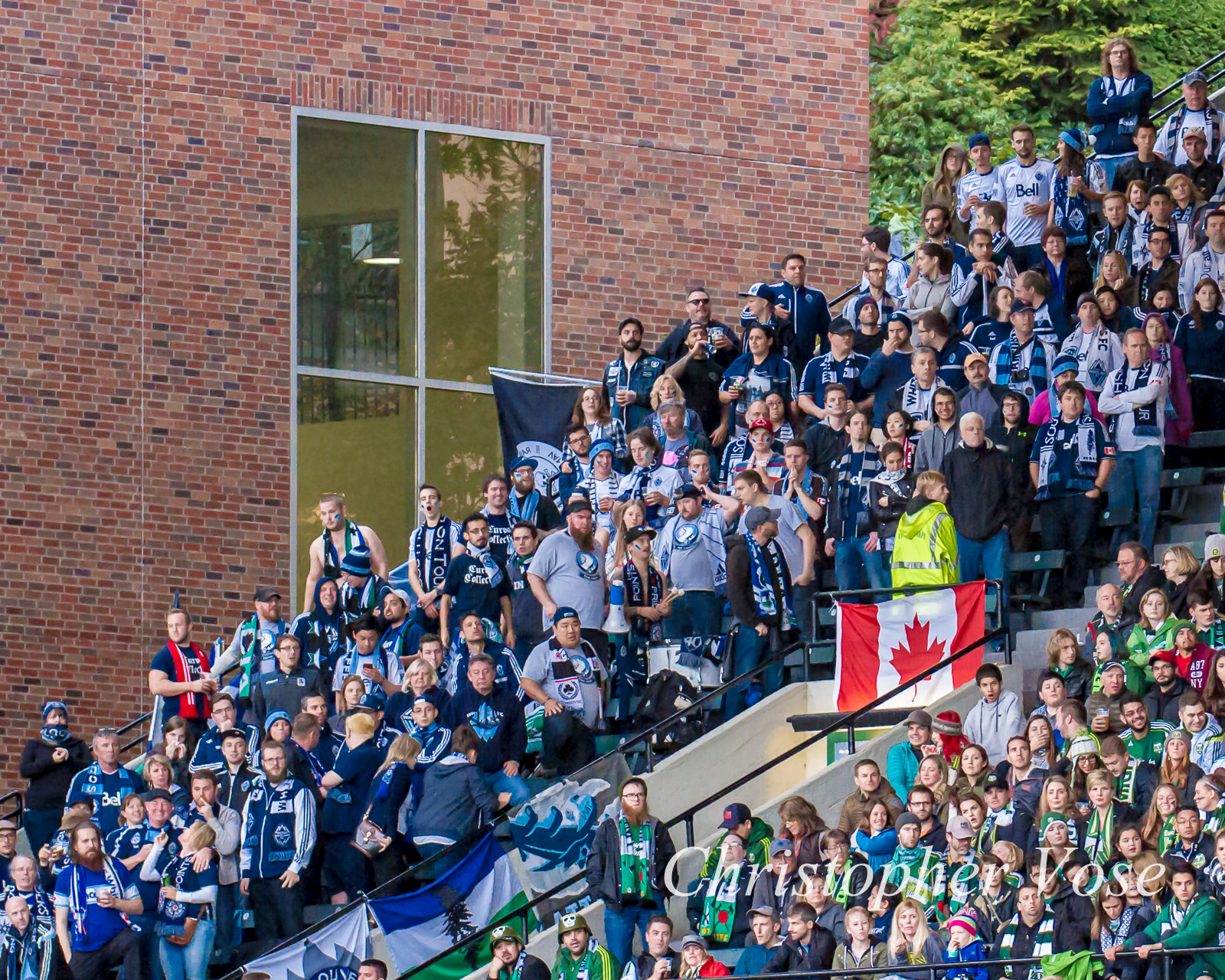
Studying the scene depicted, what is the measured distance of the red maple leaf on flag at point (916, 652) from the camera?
51.5 feet

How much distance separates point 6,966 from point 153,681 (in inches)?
111

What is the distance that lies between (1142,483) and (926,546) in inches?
60.6

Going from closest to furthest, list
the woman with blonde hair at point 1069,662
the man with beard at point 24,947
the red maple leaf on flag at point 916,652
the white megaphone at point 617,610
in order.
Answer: the woman with blonde hair at point 1069,662 < the man with beard at point 24,947 < the red maple leaf on flag at point 916,652 < the white megaphone at point 617,610

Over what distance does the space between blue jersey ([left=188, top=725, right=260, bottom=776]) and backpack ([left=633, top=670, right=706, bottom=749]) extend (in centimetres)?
272

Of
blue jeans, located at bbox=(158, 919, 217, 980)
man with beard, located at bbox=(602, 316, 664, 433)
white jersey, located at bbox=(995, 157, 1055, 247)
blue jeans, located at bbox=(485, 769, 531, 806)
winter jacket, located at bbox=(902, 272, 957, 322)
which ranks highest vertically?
white jersey, located at bbox=(995, 157, 1055, 247)

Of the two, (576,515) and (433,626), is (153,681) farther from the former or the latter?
(576,515)

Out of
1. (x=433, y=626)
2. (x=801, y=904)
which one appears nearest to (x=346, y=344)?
(x=433, y=626)

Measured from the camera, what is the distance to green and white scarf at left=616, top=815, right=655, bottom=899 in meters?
14.3

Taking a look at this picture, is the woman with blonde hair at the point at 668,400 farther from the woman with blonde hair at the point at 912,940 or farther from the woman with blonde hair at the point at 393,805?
the woman with blonde hair at the point at 912,940

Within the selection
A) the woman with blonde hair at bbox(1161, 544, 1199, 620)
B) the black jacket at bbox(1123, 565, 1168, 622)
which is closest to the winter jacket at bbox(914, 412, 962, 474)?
the black jacket at bbox(1123, 565, 1168, 622)

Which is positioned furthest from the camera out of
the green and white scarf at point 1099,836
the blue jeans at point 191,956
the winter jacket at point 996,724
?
the blue jeans at point 191,956

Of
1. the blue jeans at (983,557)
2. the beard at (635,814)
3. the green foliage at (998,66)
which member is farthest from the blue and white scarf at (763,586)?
the green foliage at (998,66)

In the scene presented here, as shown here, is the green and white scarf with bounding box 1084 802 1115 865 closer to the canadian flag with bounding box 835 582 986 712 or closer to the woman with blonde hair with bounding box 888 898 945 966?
the woman with blonde hair with bounding box 888 898 945 966

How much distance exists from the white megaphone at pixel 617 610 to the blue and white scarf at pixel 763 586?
113cm
